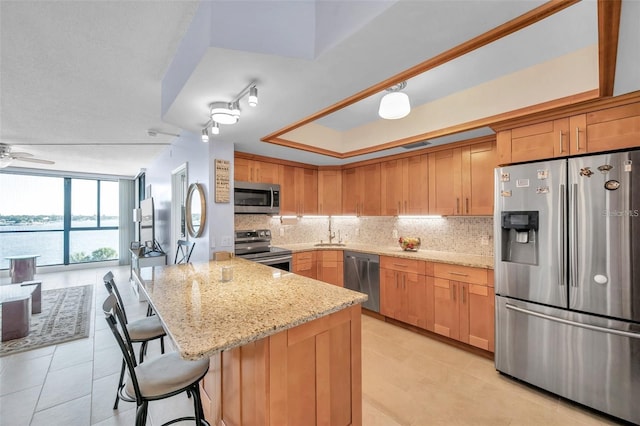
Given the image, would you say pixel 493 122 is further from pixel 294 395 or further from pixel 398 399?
pixel 294 395

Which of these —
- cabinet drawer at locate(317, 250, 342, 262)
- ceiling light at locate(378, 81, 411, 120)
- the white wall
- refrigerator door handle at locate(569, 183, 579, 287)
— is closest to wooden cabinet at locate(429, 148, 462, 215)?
refrigerator door handle at locate(569, 183, 579, 287)

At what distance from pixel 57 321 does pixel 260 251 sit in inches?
116

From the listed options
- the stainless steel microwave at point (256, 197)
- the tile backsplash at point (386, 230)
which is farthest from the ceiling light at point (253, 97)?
the tile backsplash at point (386, 230)

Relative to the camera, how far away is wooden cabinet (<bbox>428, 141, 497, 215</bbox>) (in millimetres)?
2980

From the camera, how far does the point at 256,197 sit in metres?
3.69

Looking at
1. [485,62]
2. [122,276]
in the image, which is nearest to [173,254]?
[122,276]

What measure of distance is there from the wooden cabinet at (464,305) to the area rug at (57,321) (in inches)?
169

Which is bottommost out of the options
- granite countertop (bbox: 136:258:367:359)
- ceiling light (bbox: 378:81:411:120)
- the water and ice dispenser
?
granite countertop (bbox: 136:258:367:359)

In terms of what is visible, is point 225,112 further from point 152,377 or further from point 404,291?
point 404,291

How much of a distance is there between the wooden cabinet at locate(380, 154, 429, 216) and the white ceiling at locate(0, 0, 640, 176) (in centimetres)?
90

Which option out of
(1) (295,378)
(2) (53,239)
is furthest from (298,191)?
(2) (53,239)

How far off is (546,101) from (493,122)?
15.2 inches

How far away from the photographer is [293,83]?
5.93ft

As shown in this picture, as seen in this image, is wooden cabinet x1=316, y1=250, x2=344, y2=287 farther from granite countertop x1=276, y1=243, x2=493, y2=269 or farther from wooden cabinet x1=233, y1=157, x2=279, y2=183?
wooden cabinet x1=233, y1=157, x2=279, y2=183
